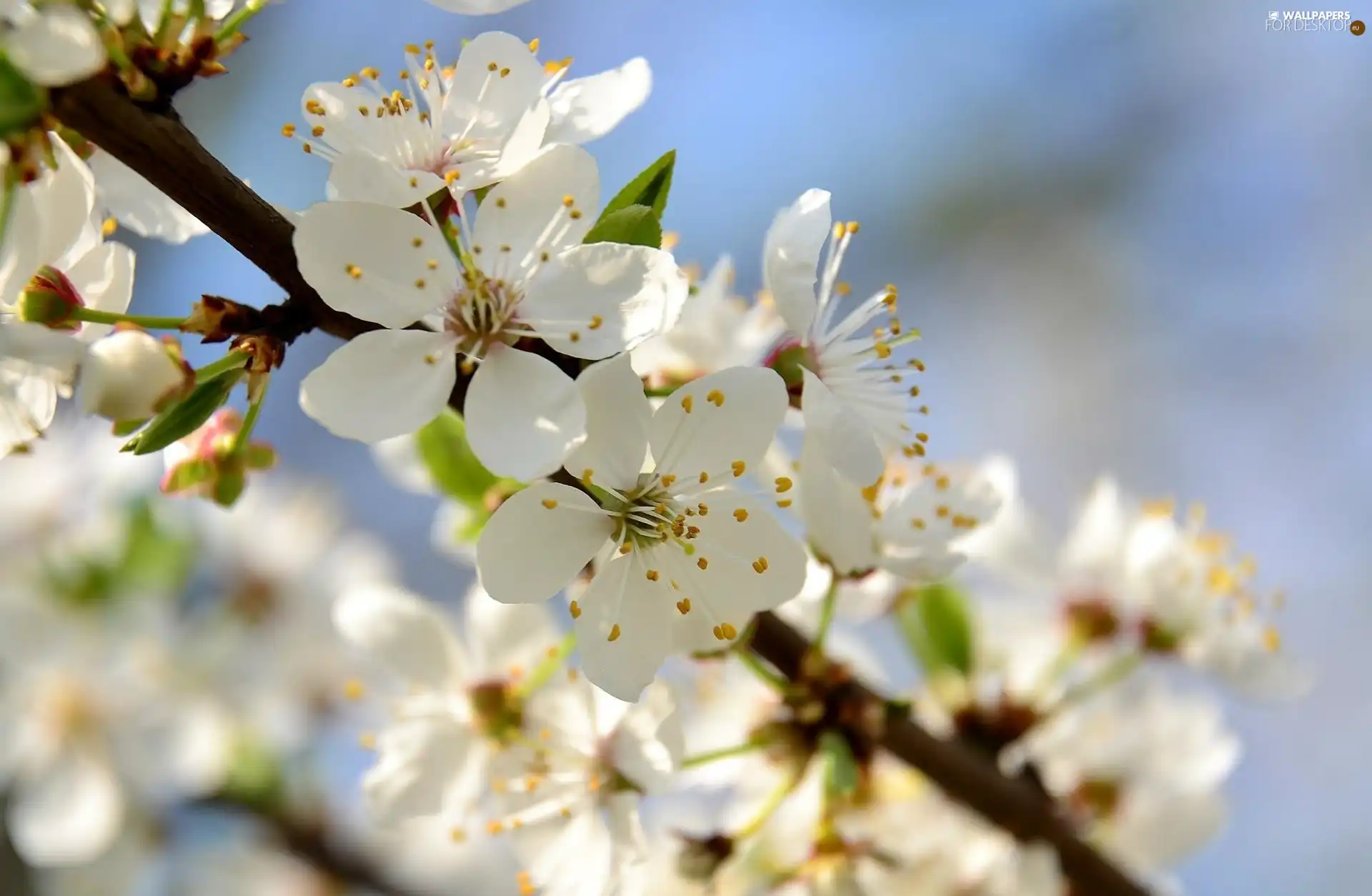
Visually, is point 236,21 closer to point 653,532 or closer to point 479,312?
point 479,312

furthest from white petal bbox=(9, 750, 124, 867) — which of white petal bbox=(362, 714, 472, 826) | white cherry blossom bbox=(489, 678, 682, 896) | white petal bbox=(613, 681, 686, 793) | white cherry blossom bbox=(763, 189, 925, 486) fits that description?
white cherry blossom bbox=(763, 189, 925, 486)

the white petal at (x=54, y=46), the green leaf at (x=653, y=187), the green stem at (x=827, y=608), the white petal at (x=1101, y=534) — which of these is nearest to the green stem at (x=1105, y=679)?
the white petal at (x=1101, y=534)

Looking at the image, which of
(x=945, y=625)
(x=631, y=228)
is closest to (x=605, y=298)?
(x=631, y=228)

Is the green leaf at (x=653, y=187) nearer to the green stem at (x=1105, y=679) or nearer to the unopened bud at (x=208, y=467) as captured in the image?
the unopened bud at (x=208, y=467)

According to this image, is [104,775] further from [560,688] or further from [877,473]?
[877,473]

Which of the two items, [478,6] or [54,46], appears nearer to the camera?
[54,46]

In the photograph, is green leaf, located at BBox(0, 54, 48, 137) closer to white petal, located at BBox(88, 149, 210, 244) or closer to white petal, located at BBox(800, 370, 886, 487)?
white petal, located at BBox(88, 149, 210, 244)

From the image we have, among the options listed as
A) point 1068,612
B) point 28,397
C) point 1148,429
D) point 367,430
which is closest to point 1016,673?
point 1068,612
